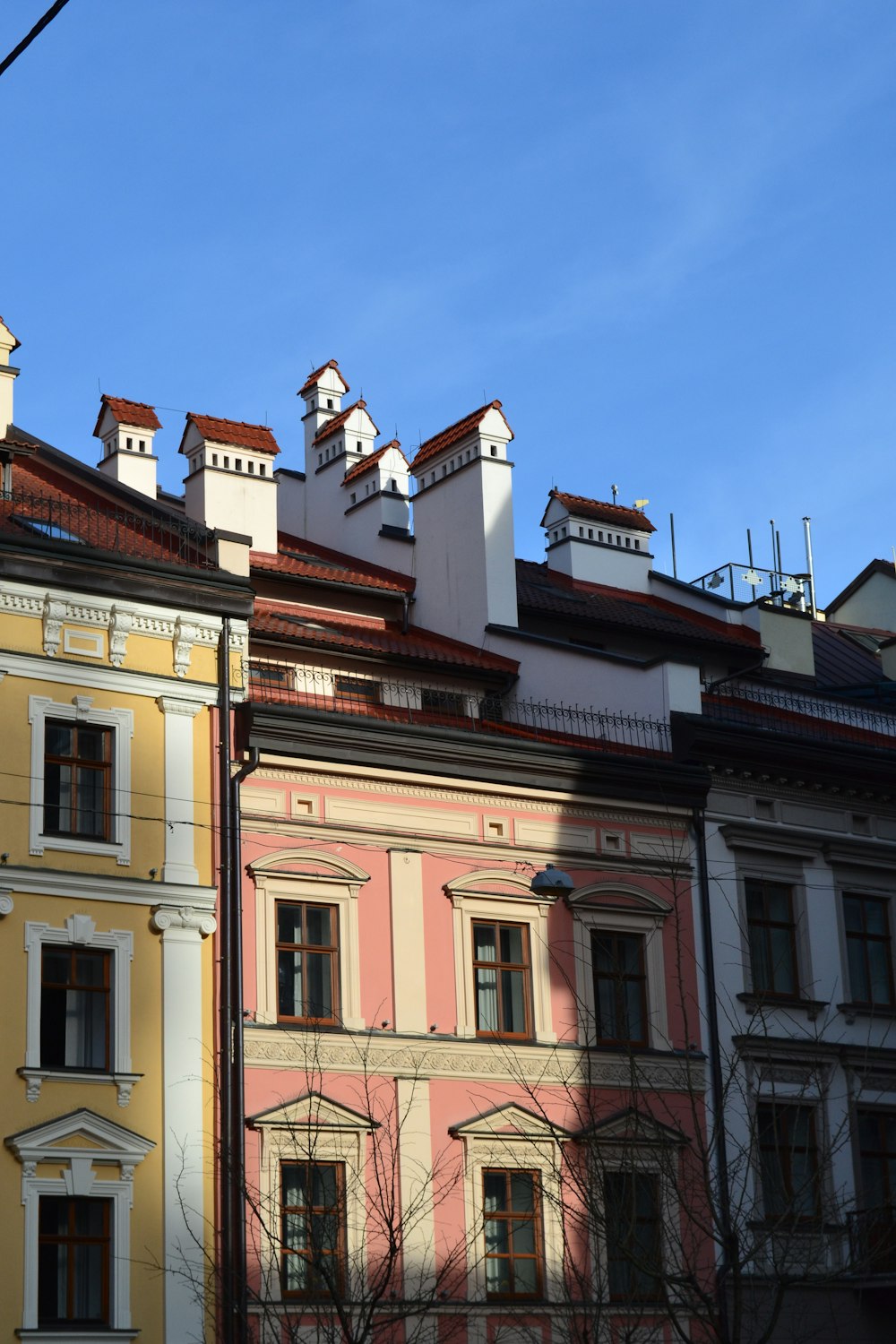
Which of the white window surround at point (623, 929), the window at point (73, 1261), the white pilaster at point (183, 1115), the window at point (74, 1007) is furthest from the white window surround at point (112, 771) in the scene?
the white window surround at point (623, 929)

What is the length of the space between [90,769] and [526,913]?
6.42 meters

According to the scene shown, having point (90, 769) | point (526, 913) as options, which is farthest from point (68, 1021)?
point (526, 913)

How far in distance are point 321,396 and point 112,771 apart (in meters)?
17.4

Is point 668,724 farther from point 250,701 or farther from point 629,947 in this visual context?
point 250,701

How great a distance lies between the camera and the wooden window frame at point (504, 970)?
87.2ft

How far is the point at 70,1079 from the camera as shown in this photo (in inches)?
910

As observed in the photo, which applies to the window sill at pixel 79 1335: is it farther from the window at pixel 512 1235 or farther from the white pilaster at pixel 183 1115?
the window at pixel 512 1235

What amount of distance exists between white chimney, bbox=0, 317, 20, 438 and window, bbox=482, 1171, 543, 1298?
521 inches

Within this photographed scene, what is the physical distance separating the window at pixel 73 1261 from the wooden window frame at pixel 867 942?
11998 mm

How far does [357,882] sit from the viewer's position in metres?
26.2

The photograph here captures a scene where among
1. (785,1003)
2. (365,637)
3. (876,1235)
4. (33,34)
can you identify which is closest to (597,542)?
(365,637)

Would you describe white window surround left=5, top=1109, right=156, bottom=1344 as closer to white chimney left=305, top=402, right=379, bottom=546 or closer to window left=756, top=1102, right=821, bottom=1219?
window left=756, top=1102, right=821, bottom=1219

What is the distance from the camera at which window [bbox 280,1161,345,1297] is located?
23250mm

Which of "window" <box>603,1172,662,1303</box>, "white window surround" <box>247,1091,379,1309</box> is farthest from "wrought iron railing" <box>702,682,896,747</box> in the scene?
"white window surround" <box>247,1091,379,1309</box>
